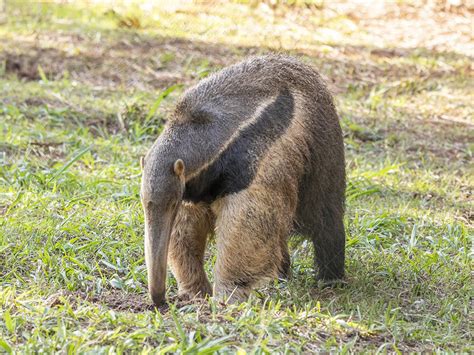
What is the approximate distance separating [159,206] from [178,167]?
0.77 feet

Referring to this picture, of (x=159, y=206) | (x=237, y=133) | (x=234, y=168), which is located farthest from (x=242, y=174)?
(x=159, y=206)

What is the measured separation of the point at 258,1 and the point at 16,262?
919 centimetres

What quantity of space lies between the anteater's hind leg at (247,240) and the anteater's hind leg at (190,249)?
210 mm

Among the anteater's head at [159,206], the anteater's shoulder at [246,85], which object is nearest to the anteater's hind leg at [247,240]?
the anteater's head at [159,206]

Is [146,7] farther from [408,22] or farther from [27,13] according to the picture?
[408,22]

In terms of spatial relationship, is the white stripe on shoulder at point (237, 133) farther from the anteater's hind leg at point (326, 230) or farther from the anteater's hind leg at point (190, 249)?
the anteater's hind leg at point (326, 230)

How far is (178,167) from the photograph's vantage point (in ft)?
15.3

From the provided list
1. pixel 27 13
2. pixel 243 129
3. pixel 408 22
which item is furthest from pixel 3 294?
pixel 408 22

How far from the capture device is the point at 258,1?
14031 millimetres

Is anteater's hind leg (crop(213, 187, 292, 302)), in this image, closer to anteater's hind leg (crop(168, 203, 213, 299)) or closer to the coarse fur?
the coarse fur

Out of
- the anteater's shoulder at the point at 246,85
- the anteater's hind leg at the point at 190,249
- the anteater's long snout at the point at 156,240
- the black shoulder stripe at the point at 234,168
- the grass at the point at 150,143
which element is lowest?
the grass at the point at 150,143

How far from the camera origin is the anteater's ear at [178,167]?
4652 mm

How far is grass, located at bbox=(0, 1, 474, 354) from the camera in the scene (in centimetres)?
459

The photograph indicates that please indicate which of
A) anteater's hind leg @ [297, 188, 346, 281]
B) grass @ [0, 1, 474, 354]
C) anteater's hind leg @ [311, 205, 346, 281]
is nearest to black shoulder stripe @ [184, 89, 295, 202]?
grass @ [0, 1, 474, 354]
